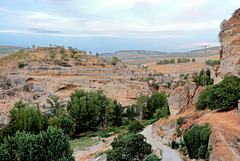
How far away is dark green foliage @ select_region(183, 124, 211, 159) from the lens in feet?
41.6

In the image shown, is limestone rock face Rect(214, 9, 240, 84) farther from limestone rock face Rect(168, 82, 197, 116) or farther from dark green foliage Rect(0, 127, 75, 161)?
dark green foliage Rect(0, 127, 75, 161)

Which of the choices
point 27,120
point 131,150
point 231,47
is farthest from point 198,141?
point 27,120

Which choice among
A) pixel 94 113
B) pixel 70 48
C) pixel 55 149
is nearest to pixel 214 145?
pixel 55 149

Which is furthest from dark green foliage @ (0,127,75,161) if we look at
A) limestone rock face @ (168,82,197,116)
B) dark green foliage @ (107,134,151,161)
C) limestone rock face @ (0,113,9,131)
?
limestone rock face @ (168,82,197,116)

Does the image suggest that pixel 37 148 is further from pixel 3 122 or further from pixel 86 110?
pixel 86 110

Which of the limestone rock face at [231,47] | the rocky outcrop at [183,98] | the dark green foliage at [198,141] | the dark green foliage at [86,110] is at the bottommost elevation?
the dark green foliage at [86,110]

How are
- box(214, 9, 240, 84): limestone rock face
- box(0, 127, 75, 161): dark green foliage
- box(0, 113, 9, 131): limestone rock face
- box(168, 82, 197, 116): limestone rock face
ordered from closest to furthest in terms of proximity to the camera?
1. box(0, 127, 75, 161): dark green foliage
2. box(214, 9, 240, 84): limestone rock face
3. box(168, 82, 197, 116): limestone rock face
4. box(0, 113, 9, 131): limestone rock face

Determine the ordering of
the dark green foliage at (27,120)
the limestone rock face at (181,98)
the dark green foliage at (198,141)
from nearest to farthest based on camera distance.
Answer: the dark green foliage at (198,141), the limestone rock face at (181,98), the dark green foliage at (27,120)

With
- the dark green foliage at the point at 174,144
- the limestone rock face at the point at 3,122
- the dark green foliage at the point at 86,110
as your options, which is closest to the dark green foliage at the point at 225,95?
the dark green foliage at the point at 174,144

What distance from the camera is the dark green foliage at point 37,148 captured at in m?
13.9

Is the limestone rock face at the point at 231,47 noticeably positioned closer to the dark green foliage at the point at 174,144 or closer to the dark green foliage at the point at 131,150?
the dark green foliage at the point at 174,144

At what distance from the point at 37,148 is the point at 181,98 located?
15447 millimetres

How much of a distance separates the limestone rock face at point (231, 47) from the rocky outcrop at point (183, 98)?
138 inches

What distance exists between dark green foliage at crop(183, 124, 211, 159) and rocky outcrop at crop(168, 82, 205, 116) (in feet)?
26.4
